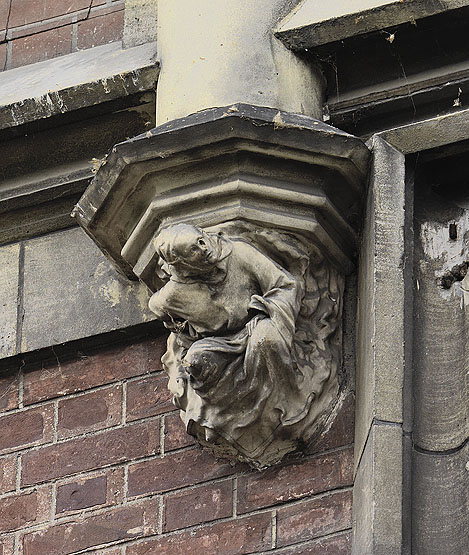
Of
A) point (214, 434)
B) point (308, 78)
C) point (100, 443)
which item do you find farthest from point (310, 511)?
point (308, 78)

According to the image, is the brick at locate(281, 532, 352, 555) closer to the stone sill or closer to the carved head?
the carved head

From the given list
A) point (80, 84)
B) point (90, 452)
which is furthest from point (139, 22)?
point (90, 452)

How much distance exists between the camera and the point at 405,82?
14.1ft

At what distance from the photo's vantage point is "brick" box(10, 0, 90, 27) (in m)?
4.92

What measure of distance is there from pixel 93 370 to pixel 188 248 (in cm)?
62

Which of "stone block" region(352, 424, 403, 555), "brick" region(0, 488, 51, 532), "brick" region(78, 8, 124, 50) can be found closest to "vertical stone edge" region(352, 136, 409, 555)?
"stone block" region(352, 424, 403, 555)

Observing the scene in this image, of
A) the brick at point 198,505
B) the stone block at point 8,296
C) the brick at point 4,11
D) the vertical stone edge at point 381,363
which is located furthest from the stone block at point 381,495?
the brick at point 4,11

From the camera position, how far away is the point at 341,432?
4.18m

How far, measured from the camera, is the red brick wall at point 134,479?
4.13 metres

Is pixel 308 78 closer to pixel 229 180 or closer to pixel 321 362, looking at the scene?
pixel 229 180

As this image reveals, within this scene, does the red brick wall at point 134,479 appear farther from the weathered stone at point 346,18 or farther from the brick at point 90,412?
the weathered stone at point 346,18

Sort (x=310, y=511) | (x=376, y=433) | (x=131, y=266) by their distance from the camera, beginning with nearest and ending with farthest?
1. (x=376, y=433)
2. (x=310, y=511)
3. (x=131, y=266)

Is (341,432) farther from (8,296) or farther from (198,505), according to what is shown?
(8,296)

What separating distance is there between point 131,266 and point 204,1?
57cm
